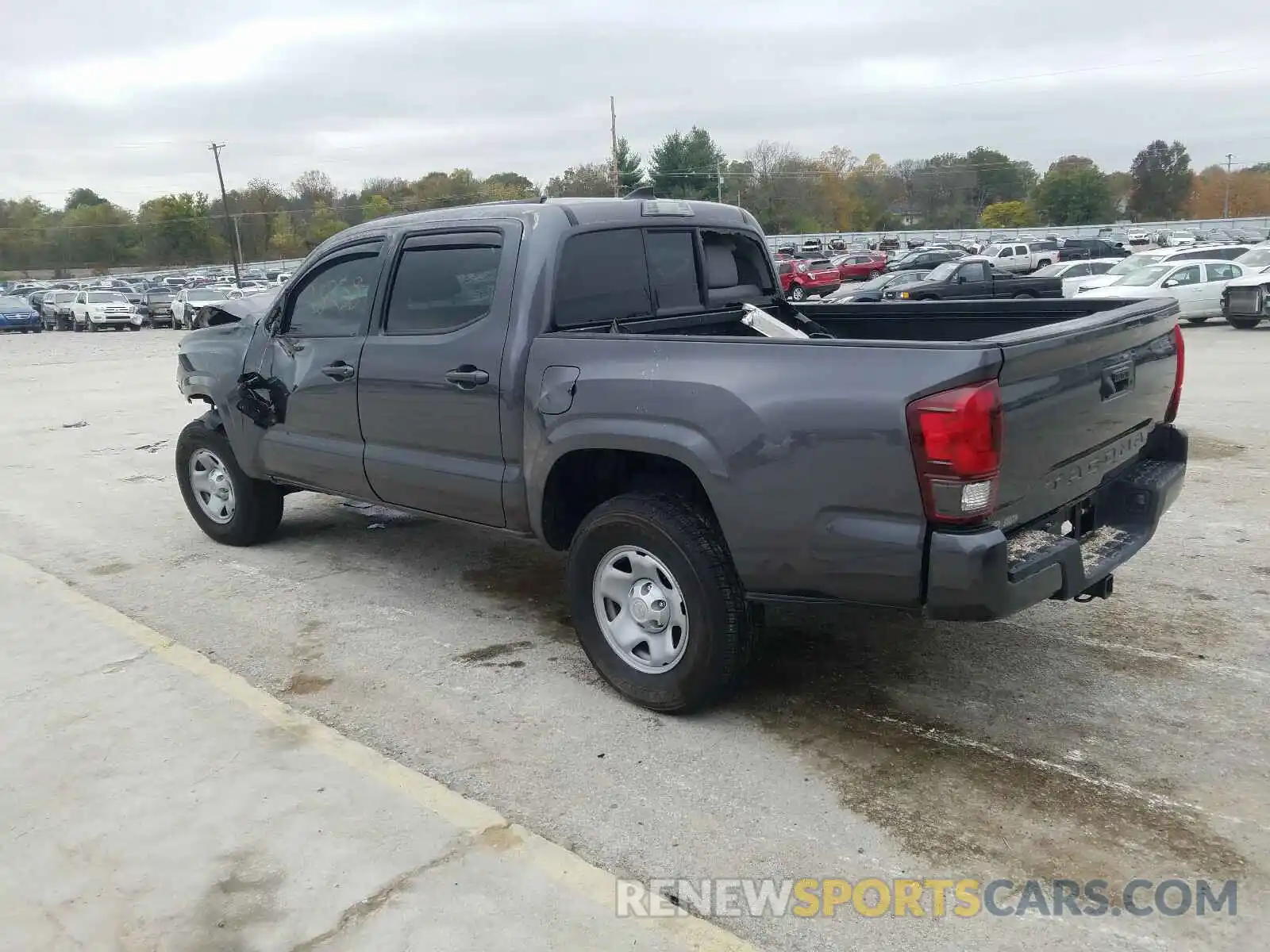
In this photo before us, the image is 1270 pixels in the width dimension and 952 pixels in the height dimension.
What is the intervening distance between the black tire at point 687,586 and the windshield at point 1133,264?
22.8 meters

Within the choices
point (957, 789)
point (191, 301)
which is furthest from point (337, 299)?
point (191, 301)

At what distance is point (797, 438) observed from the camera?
137 inches

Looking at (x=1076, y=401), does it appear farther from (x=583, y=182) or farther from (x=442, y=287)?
(x=583, y=182)

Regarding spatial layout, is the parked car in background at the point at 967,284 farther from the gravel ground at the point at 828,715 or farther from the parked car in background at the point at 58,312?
the parked car in background at the point at 58,312

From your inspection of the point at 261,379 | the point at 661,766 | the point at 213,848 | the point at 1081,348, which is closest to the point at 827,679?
the point at 661,766

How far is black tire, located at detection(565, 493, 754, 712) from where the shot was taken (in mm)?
3818

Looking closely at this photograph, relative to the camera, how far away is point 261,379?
5984 mm

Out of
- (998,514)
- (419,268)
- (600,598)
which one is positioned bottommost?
(600,598)

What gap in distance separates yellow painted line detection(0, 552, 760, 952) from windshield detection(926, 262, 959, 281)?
25.2 meters

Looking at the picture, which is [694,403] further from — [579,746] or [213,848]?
[213,848]

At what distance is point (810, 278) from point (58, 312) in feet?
98.3

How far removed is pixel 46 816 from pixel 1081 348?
389 centimetres

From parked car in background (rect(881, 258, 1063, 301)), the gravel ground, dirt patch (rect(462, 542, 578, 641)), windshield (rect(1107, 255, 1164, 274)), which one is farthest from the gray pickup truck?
windshield (rect(1107, 255, 1164, 274))

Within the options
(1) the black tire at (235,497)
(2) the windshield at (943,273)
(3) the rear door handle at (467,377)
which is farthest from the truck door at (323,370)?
(2) the windshield at (943,273)
